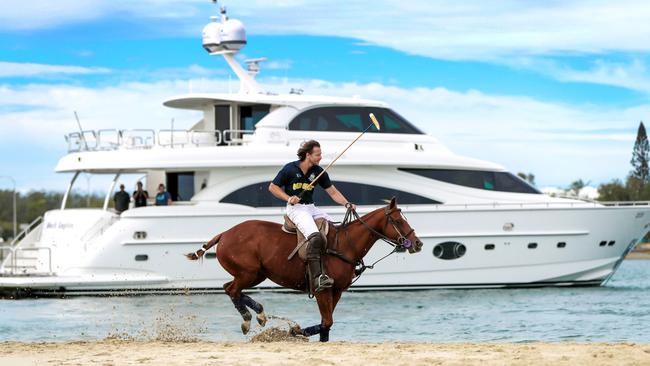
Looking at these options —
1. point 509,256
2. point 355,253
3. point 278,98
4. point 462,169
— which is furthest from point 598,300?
point 355,253

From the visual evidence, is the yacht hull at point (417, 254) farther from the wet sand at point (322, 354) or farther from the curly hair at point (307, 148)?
the curly hair at point (307, 148)

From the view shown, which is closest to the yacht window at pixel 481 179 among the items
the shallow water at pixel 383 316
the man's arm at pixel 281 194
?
the shallow water at pixel 383 316

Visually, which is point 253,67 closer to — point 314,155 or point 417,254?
point 417,254

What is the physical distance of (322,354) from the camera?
9758 millimetres

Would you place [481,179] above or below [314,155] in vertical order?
below

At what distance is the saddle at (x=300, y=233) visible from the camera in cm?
1095

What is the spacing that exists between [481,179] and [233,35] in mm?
6125

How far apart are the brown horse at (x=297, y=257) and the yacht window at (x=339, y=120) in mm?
11644

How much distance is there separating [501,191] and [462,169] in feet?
3.12

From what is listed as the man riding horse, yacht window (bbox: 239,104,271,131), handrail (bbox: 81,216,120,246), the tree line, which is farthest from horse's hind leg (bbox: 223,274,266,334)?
the tree line

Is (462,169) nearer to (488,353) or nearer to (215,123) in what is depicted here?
(215,123)

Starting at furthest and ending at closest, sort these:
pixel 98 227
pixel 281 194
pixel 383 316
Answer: pixel 98 227, pixel 383 316, pixel 281 194

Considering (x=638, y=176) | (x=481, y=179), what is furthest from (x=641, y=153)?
(x=481, y=179)

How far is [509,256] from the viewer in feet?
74.4
